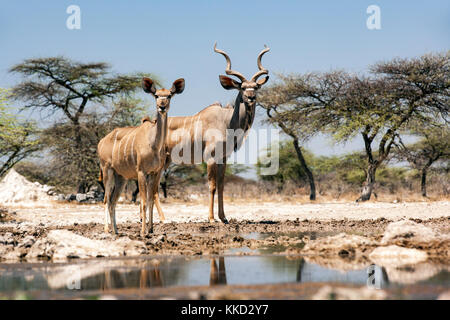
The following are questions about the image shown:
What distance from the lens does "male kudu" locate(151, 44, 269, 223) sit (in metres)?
13.8

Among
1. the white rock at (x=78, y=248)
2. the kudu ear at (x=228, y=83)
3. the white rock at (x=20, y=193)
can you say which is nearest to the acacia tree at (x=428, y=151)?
the white rock at (x=20, y=193)

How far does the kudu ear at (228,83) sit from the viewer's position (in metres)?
14.0

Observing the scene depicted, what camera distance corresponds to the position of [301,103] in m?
29.1

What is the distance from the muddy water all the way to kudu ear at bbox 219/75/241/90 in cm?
669

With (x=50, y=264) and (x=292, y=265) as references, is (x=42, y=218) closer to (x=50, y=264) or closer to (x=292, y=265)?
(x=50, y=264)

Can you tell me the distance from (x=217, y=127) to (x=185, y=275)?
26.5ft

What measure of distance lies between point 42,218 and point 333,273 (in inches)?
458

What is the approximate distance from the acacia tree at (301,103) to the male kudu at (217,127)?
1394 centimetres

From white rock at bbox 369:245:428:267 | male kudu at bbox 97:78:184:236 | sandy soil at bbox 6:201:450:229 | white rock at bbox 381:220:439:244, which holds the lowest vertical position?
sandy soil at bbox 6:201:450:229

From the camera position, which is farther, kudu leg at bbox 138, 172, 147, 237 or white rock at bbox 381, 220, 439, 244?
kudu leg at bbox 138, 172, 147, 237

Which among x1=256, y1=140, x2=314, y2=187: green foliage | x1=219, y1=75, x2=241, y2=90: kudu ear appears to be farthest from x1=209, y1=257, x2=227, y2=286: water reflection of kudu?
x1=256, y1=140, x2=314, y2=187: green foliage

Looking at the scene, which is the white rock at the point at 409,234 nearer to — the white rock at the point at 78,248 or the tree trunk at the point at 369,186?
the white rock at the point at 78,248

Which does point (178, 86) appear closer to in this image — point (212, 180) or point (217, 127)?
point (217, 127)

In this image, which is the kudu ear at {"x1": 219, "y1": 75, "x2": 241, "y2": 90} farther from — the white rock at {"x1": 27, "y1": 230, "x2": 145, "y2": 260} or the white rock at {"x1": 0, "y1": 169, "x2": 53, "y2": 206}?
the white rock at {"x1": 0, "y1": 169, "x2": 53, "y2": 206}
